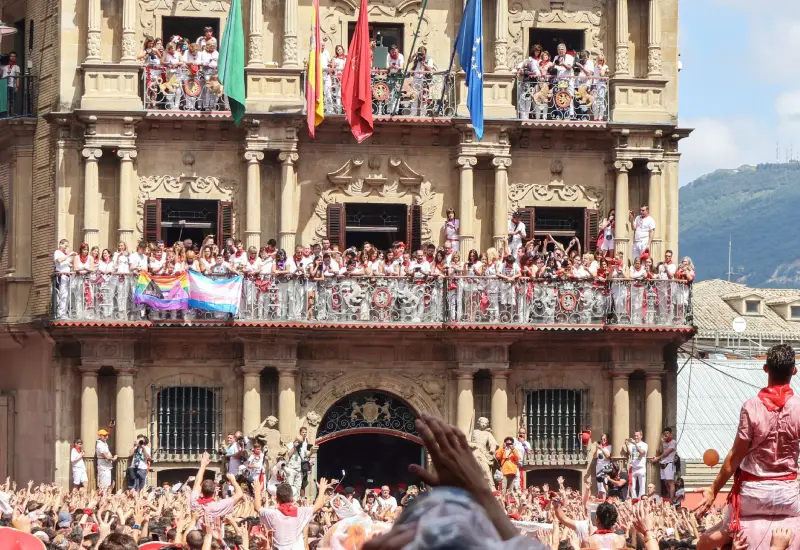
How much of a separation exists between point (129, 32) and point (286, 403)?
8.32 metres

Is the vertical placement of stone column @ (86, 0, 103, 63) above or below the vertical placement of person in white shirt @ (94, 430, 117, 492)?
above

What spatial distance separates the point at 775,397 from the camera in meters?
11.9

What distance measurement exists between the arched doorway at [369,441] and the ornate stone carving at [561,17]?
27.5 ft

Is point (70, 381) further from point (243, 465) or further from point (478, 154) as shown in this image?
point (478, 154)

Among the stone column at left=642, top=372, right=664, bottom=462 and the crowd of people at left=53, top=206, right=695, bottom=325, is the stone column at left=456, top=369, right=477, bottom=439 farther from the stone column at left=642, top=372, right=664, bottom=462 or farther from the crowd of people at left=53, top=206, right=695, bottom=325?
the stone column at left=642, top=372, right=664, bottom=462

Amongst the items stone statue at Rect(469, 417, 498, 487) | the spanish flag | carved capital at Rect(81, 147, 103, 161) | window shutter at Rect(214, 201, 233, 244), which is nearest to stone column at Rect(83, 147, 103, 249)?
carved capital at Rect(81, 147, 103, 161)

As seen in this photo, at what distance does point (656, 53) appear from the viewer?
38188 mm

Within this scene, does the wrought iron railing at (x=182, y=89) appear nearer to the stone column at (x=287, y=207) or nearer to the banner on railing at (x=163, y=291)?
the stone column at (x=287, y=207)

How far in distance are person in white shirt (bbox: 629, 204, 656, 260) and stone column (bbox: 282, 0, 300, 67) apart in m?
7.89

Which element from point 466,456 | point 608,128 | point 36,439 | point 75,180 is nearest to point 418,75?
point 608,128

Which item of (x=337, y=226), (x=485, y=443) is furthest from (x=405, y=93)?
(x=485, y=443)

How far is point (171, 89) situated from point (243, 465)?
311 inches

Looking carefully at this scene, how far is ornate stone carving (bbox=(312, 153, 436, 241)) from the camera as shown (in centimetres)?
3772

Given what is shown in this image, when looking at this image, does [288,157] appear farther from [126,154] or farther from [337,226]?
[126,154]
